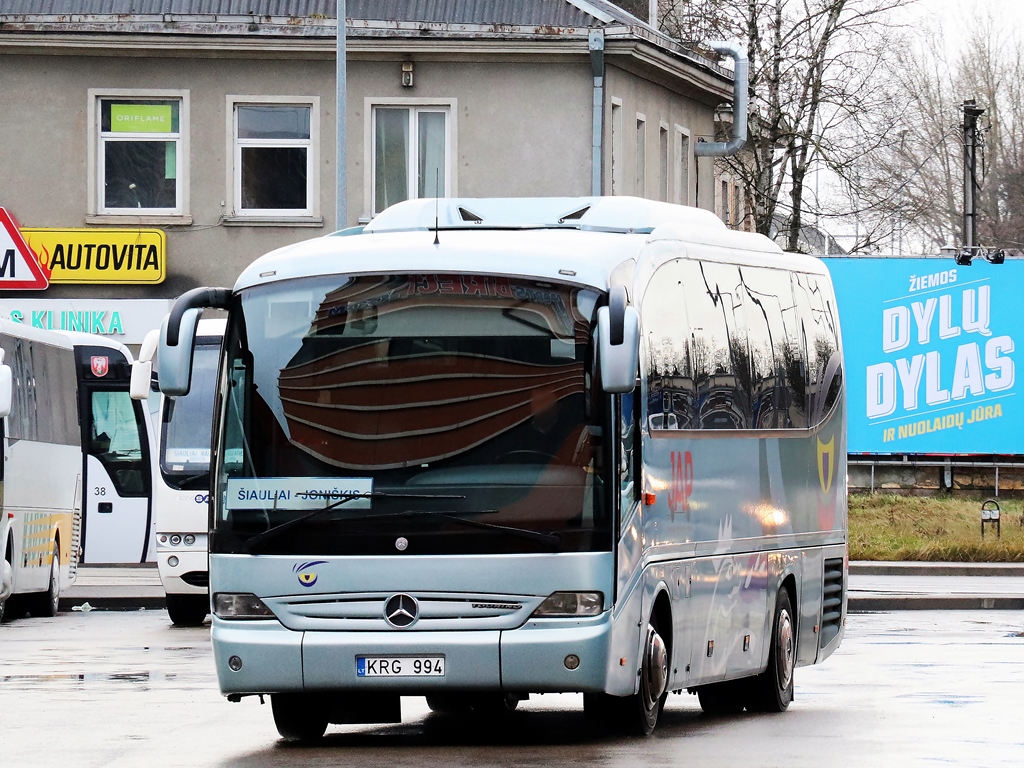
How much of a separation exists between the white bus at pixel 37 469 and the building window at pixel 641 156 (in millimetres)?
12674

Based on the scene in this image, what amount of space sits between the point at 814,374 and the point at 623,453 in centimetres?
442

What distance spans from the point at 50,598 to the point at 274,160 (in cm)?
1245

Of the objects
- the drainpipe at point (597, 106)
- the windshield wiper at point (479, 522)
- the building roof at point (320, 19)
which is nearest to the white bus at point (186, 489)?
the windshield wiper at point (479, 522)

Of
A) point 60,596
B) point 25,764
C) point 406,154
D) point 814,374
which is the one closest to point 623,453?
point 25,764

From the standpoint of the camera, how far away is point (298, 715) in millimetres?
11953

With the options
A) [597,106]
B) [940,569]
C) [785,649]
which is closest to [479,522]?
[785,649]

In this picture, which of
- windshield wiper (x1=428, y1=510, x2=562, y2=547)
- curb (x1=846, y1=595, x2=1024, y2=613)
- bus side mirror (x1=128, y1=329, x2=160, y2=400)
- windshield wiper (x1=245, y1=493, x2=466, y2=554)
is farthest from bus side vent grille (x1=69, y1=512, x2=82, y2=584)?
windshield wiper (x1=428, y1=510, x2=562, y2=547)

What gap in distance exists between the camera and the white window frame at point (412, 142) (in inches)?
1351

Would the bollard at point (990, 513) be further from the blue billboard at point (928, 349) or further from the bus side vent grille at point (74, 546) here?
the bus side vent grille at point (74, 546)

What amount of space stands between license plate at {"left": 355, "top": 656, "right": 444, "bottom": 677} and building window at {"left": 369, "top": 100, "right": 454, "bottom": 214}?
23653mm

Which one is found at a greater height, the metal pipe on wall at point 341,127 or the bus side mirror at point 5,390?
the metal pipe on wall at point 341,127

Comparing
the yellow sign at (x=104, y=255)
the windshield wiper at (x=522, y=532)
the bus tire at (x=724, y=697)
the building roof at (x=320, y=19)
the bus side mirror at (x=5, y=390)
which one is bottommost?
the bus tire at (x=724, y=697)

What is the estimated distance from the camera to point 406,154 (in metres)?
34.6

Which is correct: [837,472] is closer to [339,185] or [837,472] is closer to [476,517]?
[476,517]
